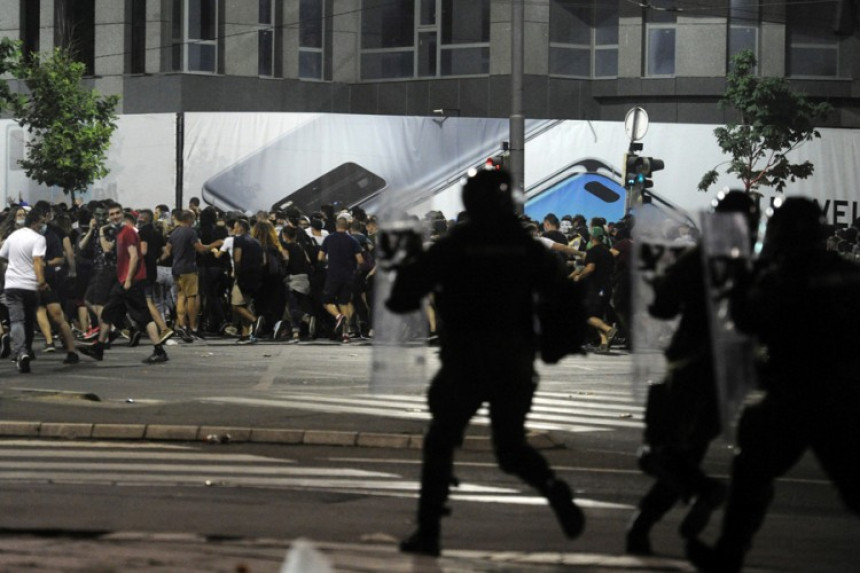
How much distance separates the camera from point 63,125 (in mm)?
37406

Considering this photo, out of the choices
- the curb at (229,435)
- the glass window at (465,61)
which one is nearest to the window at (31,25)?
the glass window at (465,61)

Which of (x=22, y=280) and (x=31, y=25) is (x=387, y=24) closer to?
(x=31, y=25)

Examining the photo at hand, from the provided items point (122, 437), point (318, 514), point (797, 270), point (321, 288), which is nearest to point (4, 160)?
point (321, 288)

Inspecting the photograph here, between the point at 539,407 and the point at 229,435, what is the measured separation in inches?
159

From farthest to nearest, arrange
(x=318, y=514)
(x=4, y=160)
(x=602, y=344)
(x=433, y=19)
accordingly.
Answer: (x=433, y=19), (x=4, y=160), (x=602, y=344), (x=318, y=514)

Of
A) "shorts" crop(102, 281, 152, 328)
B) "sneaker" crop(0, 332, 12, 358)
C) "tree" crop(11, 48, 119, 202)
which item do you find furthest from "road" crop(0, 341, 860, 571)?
"tree" crop(11, 48, 119, 202)

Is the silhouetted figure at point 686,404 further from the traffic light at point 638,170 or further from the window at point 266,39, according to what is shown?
the window at point 266,39

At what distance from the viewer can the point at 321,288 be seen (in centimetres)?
2419

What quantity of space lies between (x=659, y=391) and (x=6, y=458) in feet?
18.6

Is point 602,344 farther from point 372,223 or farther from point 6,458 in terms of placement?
point 6,458

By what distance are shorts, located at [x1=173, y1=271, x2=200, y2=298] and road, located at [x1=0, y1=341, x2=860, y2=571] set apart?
18.6ft

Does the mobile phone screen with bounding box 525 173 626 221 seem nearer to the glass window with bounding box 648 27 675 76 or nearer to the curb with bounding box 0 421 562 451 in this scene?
the glass window with bounding box 648 27 675 76

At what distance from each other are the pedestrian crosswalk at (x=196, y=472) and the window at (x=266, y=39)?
31567mm

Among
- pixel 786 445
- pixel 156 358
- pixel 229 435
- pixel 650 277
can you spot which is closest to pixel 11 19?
pixel 156 358
